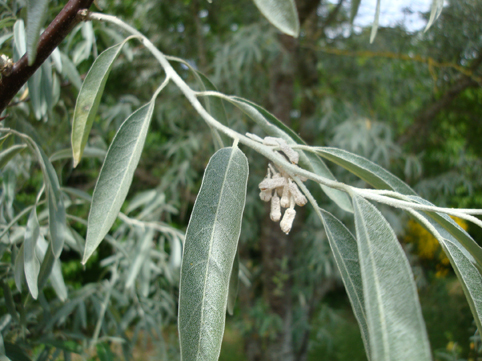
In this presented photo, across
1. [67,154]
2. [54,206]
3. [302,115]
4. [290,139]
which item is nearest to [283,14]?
[290,139]

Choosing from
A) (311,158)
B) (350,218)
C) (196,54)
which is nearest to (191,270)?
(311,158)

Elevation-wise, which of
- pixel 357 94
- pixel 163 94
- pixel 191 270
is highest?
pixel 191 270

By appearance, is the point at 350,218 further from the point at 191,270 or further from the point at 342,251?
the point at 191,270

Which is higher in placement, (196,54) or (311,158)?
(311,158)

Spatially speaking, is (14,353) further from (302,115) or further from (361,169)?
(302,115)

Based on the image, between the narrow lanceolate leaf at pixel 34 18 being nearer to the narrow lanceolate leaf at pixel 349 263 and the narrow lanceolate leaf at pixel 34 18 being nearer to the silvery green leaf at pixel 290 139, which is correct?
the silvery green leaf at pixel 290 139

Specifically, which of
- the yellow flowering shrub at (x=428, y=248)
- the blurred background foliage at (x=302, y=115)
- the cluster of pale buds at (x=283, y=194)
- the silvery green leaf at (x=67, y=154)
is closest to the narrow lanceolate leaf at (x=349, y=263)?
the cluster of pale buds at (x=283, y=194)
